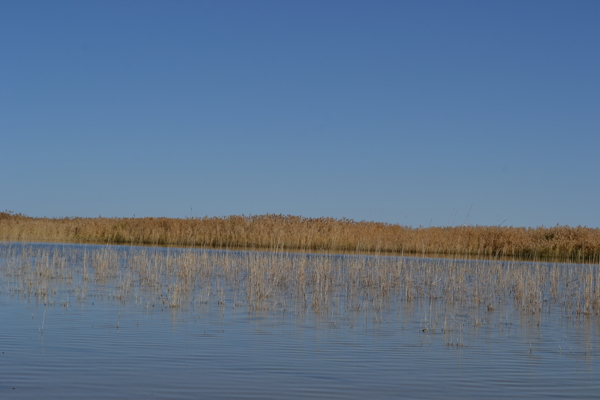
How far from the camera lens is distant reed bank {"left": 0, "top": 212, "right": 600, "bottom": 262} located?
30250mm

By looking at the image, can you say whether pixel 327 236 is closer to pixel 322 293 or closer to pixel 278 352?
pixel 322 293

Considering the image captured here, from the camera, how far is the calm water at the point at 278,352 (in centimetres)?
566

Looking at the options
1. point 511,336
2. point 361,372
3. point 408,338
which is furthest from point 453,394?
point 511,336

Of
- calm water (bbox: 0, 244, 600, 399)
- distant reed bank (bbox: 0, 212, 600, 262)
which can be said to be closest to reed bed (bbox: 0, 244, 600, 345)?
Answer: calm water (bbox: 0, 244, 600, 399)

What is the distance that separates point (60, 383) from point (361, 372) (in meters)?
2.72

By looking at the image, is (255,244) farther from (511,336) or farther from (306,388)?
(306,388)

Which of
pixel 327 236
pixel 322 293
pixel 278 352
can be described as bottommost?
pixel 278 352

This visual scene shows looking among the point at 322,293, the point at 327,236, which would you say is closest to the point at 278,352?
the point at 322,293

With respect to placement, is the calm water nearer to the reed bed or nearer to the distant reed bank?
the reed bed

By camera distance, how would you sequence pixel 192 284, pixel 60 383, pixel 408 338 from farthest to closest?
pixel 192 284, pixel 408 338, pixel 60 383

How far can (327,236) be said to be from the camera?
3186 centimetres

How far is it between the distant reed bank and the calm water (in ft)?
56.7

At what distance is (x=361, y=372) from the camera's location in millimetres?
6410

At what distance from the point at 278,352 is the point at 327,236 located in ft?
80.5
